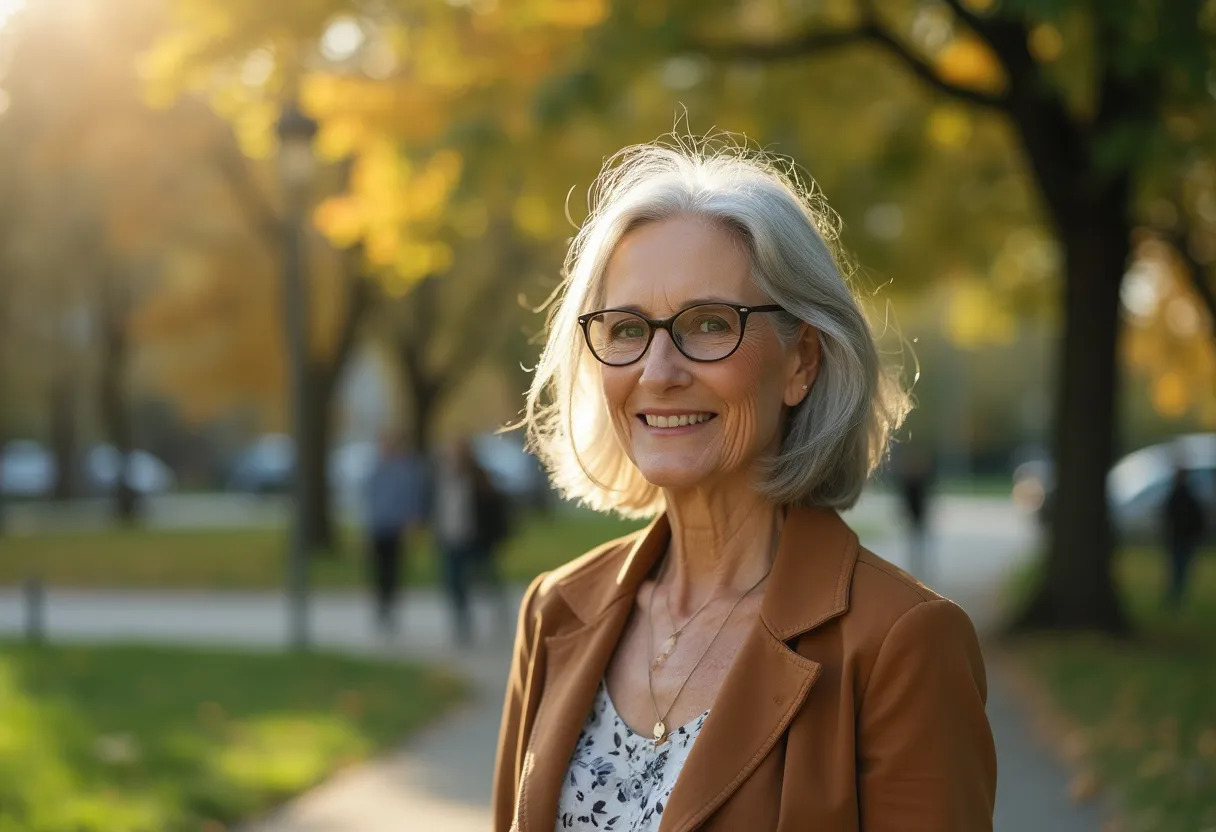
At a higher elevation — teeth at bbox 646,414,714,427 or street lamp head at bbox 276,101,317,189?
street lamp head at bbox 276,101,317,189

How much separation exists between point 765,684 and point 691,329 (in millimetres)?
625

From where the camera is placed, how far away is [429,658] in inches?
531

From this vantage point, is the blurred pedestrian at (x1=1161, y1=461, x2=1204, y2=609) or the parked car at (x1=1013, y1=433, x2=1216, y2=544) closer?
the blurred pedestrian at (x1=1161, y1=461, x2=1204, y2=609)

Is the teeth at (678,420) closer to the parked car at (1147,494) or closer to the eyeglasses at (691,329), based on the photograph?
the eyeglasses at (691,329)

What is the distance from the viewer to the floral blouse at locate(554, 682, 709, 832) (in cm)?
257

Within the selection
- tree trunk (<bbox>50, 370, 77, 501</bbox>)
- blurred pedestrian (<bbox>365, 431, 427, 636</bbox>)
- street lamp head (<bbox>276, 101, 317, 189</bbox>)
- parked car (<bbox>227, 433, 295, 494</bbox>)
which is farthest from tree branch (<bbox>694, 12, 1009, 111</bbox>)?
parked car (<bbox>227, 433, 295, 494</bbox>)

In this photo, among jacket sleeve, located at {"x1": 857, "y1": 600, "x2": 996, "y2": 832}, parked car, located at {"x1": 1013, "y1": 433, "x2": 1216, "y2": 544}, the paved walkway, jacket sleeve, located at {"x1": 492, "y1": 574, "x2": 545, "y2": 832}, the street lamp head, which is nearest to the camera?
jacket sleeve, located at {"x1": 857, "y1": 600, "x2": 996, "y2": 832}

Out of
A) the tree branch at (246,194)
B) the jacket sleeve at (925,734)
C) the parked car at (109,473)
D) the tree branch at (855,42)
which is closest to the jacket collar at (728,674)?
the jacket sleeve at (925,734)

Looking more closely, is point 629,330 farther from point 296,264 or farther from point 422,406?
point 422,406

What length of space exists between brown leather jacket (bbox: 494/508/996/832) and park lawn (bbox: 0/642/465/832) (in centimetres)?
437

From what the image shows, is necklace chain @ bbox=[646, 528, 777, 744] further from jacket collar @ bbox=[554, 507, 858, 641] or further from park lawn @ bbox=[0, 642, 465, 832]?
park lawn @ bbox=[0, 642, 465, 832]

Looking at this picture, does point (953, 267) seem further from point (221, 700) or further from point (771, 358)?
point (771, 358)

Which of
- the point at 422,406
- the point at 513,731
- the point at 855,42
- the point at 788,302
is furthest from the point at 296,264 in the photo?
the point at 422,406

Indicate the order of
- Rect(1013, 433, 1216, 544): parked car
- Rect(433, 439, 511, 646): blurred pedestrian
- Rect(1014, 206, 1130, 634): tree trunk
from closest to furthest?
Rect(1014, 206, 1130, 634): tree trunk < Rect(433, 439, 511, 646): blurred pedestrian < Rect(1013, 433, 1216, 544): parked car
